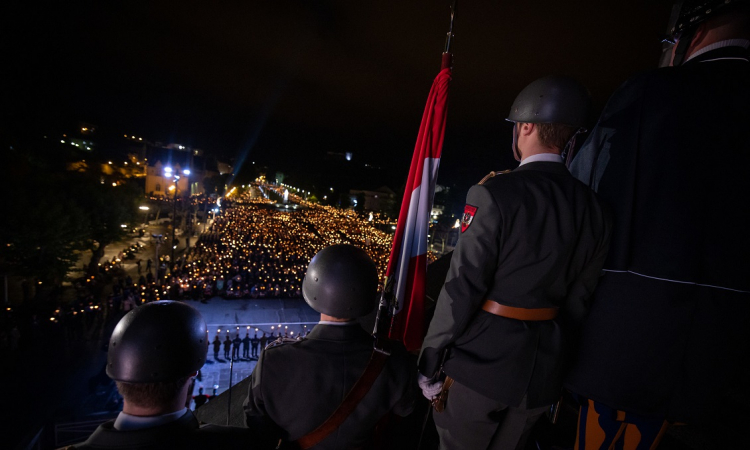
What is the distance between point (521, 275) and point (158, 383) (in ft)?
6.75

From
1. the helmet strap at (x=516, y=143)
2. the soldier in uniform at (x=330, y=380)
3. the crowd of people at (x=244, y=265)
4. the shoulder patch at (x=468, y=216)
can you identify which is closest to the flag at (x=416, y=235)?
the soldier in uniform at (x=330, y=380)

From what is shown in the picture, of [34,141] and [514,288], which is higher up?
[34,141]

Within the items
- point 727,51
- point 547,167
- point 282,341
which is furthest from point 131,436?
point 727,51

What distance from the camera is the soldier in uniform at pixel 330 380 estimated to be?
196cm

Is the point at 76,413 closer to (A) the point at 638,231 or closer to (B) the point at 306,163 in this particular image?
(A) the point at 638,231

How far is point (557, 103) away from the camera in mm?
1873

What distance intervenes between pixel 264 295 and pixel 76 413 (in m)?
8.79

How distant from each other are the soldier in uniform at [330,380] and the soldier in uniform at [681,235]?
120 centimetres

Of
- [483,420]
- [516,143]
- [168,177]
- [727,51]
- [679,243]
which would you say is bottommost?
[483,420]

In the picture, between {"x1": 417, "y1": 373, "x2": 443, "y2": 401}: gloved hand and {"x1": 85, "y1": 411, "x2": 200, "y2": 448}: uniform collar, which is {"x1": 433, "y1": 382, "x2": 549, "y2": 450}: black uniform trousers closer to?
{"x1": 417, "y1": 373, "x2": 443, "y2": 401}: gloved hand

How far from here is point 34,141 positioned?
23.2m

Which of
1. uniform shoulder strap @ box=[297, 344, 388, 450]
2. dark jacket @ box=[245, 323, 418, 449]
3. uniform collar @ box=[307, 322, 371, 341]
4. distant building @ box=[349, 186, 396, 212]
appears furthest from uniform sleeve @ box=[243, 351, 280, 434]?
distant building @ box=[349, 186, 396, 212]

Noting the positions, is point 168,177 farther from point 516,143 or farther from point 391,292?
point 516,143

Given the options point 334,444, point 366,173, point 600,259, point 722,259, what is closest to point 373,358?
point 334,444
